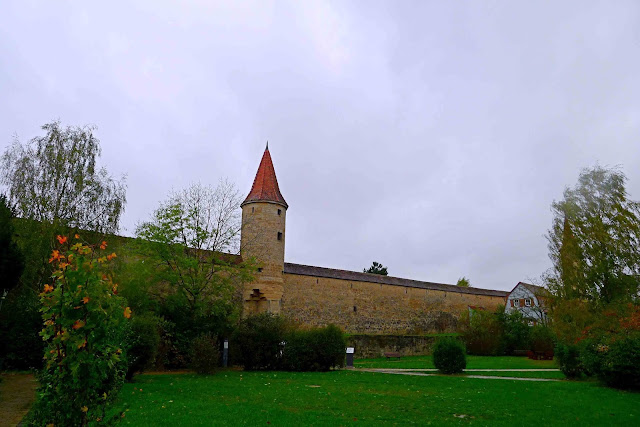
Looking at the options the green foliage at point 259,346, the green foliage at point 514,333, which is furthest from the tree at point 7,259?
the green foliage at point 514,333

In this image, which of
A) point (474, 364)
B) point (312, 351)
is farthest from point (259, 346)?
point (474, 364)

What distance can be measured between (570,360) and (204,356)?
13134 mm

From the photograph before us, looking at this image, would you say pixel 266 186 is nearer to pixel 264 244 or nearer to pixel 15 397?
pixel 264 244

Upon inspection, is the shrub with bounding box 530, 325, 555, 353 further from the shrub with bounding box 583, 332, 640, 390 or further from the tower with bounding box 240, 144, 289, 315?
the tower with bounding box 240, 144, 289, 315

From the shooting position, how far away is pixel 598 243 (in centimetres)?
1838

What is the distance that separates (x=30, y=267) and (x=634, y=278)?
2398 cm

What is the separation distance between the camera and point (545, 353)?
28.6m

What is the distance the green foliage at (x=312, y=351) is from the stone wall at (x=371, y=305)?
410 inches

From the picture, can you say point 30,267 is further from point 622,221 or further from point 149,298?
point 622,221

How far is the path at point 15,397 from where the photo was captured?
8250 mm

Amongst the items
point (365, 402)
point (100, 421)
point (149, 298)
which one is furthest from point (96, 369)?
point (149, 298)

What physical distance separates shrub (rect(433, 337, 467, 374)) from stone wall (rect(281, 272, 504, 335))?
13704 mm

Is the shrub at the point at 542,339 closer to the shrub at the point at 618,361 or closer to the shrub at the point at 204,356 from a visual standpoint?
the shrub at the point at 618,361

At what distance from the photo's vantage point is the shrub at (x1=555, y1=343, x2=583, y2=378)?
15672 millimetres
